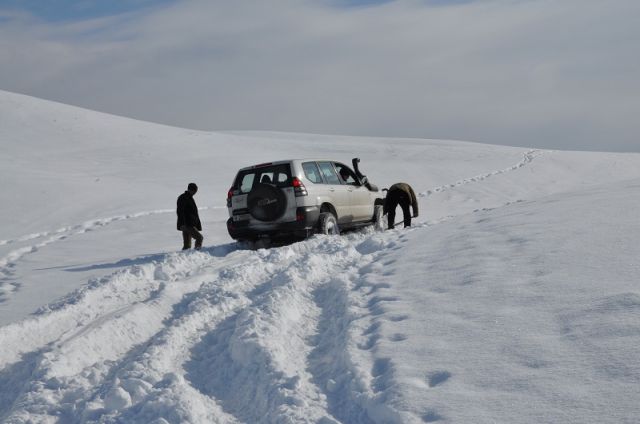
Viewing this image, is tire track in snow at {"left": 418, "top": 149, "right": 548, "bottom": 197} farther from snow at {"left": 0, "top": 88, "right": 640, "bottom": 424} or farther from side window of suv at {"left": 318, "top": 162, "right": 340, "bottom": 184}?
snow at {"left": 0, "top": 88, "right": 640, "bottom": 424}

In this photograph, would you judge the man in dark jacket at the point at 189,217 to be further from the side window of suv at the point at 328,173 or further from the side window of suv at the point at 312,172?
the side window of suv at the point at 328,173

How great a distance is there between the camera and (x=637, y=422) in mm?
3449

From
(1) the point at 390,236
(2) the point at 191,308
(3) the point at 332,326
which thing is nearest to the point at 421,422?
(3) the point at 332,326

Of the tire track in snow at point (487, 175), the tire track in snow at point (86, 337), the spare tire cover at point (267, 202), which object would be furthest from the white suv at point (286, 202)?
the tire track in snow at point (487, 175)

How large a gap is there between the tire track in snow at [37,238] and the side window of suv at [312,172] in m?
5.07

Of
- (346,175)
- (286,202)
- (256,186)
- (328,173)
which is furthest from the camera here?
(346,175)

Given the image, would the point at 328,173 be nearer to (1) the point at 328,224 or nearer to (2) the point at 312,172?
(2) the point at 312,172

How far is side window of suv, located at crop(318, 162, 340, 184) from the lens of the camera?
12.0m

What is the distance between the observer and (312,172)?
38.2 ft

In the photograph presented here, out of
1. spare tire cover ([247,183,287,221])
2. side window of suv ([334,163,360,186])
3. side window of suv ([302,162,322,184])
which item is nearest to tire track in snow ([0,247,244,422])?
spare tire cover ([247,183,287,221])

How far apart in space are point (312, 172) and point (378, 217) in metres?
2.43

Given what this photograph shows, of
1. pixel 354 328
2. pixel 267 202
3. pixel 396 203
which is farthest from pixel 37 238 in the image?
pixel 354 328

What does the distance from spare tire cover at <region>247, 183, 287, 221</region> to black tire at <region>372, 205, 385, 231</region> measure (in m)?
3.01

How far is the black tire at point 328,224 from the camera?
36.8 feet
